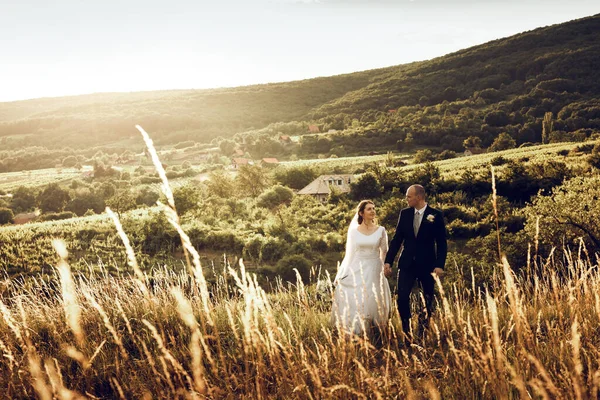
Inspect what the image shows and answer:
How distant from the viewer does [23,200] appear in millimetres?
55156

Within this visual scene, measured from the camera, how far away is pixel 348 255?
5.97m

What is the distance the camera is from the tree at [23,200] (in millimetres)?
53344

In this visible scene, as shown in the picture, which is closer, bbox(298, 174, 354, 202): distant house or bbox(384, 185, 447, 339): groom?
bbox(384, 185, 447, 339): groom

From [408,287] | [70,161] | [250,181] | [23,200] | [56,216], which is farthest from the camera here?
[70,161]

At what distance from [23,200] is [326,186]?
40080mm

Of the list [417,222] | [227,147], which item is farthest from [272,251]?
[227,147]

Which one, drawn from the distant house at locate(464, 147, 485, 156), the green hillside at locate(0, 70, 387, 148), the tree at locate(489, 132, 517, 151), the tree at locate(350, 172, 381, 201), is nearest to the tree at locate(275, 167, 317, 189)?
the tree at locate(350, 172, 381, 201)

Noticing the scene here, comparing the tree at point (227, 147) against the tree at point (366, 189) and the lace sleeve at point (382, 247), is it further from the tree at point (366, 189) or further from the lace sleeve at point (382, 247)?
the lace sleeve at point (382, 247)

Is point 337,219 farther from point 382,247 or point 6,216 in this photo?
point 6,216

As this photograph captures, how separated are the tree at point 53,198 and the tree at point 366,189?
34563 mm

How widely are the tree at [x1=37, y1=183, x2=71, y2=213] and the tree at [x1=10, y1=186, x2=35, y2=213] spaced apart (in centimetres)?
213

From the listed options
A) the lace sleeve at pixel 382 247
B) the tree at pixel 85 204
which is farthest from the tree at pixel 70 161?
the lace sleeve at pixel 382 247

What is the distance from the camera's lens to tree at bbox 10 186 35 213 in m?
53.3

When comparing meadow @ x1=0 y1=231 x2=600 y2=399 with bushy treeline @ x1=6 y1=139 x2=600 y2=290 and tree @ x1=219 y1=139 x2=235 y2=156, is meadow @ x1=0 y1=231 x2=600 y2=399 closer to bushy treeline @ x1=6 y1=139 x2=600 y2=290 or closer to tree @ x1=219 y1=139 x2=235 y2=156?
bushy treeline @ x1=6 y1=139 x2=600 y2=290
